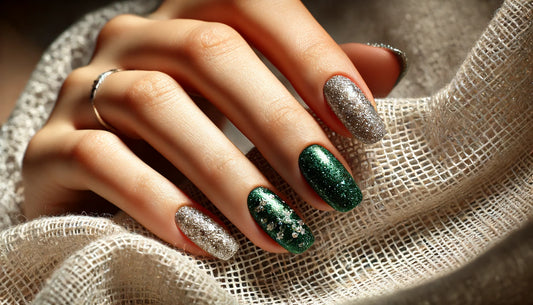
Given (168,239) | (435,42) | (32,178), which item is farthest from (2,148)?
(435,42)

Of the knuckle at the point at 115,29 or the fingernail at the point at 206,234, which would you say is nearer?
the fingernail at the point at 206,234

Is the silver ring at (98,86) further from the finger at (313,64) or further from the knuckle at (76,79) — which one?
the finger at (313,64)

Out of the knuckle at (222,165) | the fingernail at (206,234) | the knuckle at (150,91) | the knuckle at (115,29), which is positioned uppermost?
the knuckle at (115,29)

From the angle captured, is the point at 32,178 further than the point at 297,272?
Yes

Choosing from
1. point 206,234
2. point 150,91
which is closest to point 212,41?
point 150,91

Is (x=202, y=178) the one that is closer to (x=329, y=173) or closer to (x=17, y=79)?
(x=329, y=173)

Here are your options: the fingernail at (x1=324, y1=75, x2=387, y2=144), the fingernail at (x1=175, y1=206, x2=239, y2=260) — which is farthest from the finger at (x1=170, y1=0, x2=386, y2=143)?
the fingernail at (x1=175, y1=206, x2=239, y2=260)

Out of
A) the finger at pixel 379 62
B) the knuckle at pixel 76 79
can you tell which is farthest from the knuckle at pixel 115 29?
the finger at pixel 379 62
